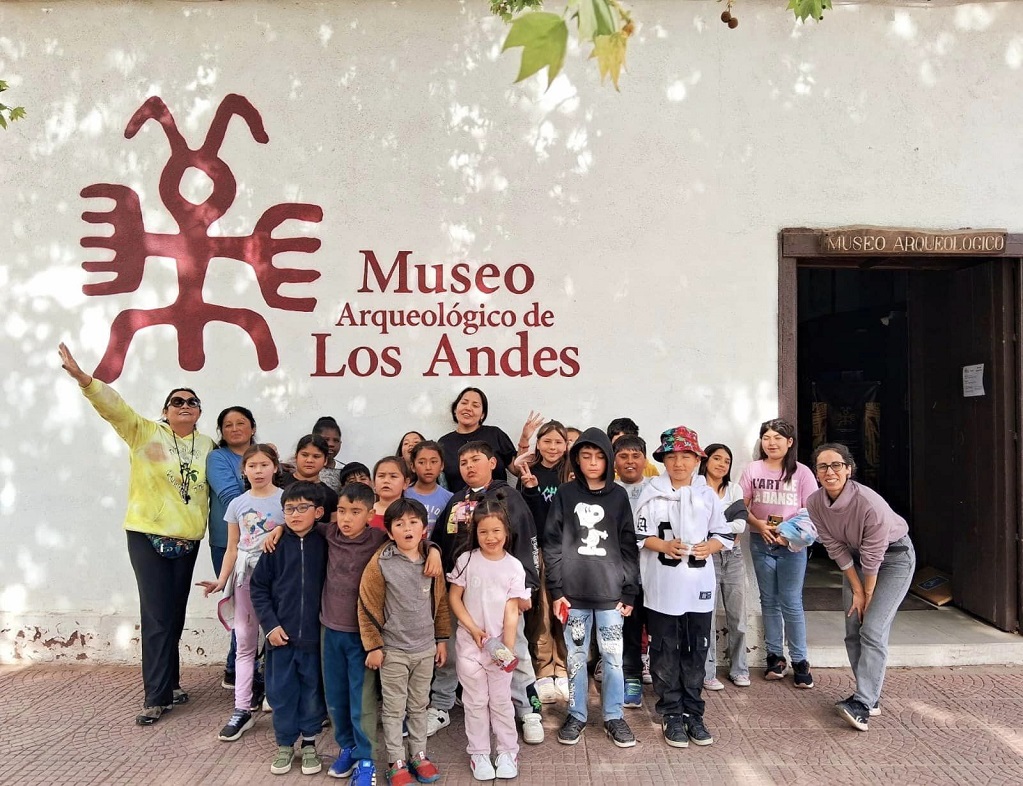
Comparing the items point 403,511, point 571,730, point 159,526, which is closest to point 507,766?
point 571,730

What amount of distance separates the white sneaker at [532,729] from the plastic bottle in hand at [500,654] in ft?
1.84

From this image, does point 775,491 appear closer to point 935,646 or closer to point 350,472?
point 935,646

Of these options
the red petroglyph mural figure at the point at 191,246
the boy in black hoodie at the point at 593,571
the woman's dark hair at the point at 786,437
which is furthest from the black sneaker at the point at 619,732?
the red petroglyph mural figure at the point at 191,246

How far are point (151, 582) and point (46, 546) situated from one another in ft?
4.83

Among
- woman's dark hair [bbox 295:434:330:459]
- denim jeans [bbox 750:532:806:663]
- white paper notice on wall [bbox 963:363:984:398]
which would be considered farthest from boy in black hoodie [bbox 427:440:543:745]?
white paper notice on wall [bbox 963:363:984:398]

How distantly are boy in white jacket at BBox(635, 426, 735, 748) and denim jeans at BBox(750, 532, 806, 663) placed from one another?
2.73 feet

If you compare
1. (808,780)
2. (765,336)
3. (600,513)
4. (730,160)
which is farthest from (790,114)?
(808,780)

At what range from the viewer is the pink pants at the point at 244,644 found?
12.6 feet

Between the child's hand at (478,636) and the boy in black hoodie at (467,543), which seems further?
the boy in black hoodie at (467,543)

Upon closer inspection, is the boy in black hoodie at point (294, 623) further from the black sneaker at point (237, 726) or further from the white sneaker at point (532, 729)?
the white sneaker at point (532, 729)

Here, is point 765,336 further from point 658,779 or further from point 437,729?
point 437,729

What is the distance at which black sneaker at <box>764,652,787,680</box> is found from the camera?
4586 millimetres

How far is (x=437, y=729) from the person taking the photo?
12.6 ft

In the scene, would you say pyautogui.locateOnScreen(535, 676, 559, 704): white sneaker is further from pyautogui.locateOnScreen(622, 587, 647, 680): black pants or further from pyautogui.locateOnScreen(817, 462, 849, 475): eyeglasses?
pyautogui.locateOnScreen(817, 462, 849, 475): eyeglasses
